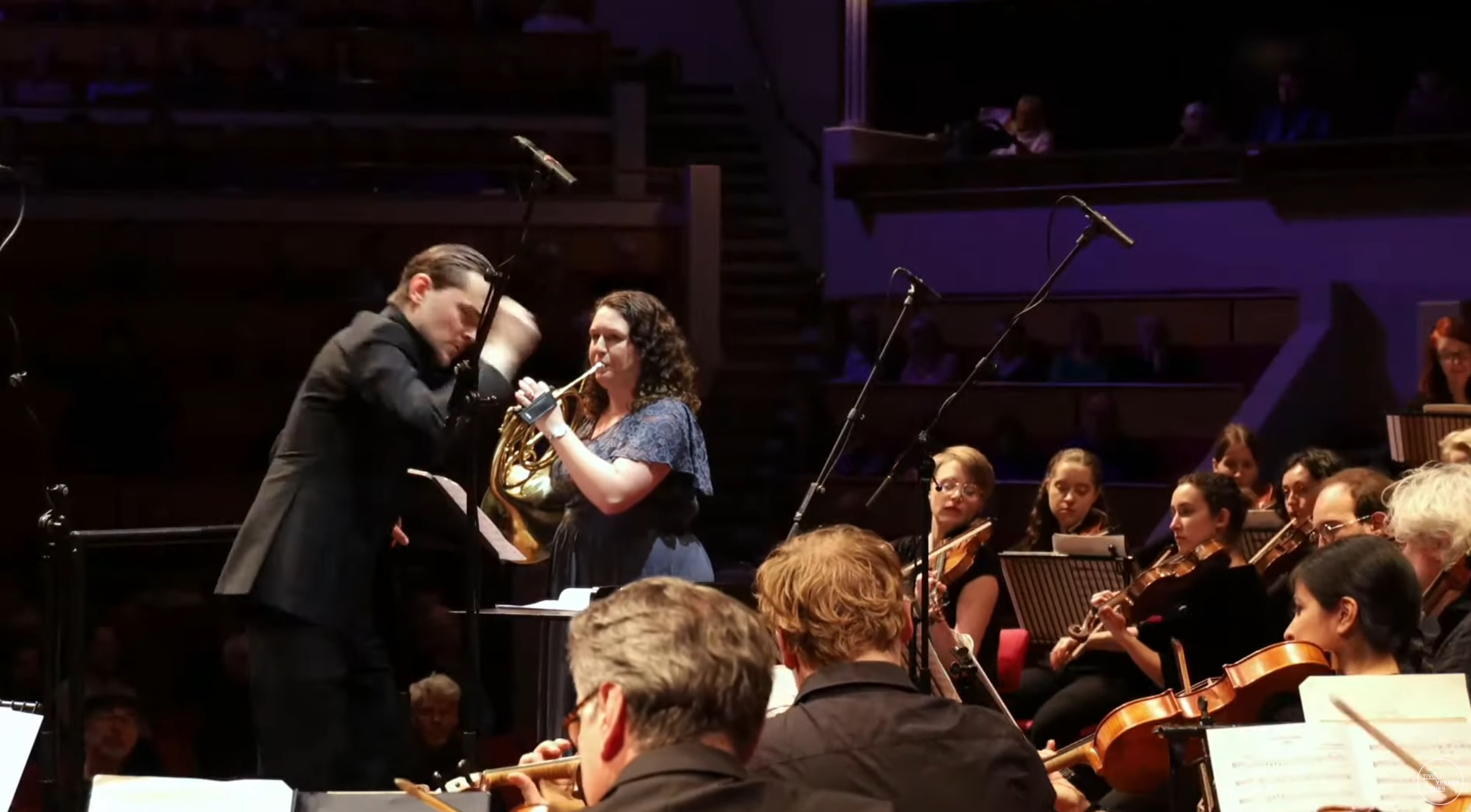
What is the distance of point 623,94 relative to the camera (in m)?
10.1

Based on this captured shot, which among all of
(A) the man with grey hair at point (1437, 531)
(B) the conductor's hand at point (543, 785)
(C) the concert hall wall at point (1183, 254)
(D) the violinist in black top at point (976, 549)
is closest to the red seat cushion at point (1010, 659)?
(D) the violinist in black top at point (976, 549)

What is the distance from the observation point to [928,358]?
8.94m

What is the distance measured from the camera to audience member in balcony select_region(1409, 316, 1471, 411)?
21.6ft

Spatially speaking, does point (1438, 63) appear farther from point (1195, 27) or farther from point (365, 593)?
point (365, 593)

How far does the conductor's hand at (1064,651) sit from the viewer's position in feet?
16.1

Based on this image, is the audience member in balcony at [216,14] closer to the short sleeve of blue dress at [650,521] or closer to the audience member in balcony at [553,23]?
the audience member in balcony at [553,23]

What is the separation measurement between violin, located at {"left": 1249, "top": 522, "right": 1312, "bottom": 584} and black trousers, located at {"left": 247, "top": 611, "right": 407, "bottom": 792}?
266cm

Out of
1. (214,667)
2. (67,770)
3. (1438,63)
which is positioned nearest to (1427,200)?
(1438,63)

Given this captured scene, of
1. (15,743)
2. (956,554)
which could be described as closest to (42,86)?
(956,554)

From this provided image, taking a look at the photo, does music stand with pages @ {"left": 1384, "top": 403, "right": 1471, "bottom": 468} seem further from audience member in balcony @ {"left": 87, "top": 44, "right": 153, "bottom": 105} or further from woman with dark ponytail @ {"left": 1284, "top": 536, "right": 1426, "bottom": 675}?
audience member in balcony @ {"left": 87, "top": 44, "right": 153, "bottom": 105}

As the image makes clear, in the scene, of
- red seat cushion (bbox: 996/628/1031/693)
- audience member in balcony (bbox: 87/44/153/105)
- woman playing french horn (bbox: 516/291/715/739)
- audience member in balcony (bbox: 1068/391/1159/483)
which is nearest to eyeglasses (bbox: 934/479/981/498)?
red seat cushion (bbox: 996/628/1031/693)

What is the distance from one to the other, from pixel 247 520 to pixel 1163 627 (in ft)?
7.97

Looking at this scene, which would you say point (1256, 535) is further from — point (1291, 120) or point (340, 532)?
point (1291, 120)

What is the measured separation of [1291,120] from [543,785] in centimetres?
747
